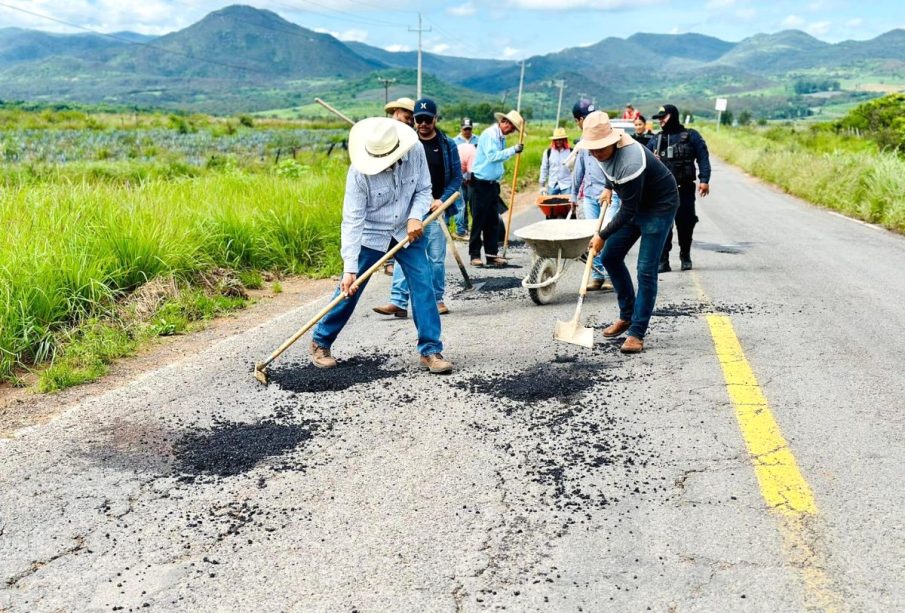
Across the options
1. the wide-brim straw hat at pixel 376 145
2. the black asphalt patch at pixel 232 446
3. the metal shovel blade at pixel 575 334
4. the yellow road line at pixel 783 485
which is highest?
the wide-brim straw hat at pixel 376 145

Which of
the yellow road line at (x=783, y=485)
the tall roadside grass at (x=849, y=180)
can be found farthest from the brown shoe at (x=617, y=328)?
the tall roadside grass at (x=849, y=180)

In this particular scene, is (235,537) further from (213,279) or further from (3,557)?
(213,279)

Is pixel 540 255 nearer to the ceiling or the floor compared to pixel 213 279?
nearer to the ceiling

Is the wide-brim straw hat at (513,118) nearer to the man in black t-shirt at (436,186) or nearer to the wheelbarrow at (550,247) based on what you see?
the man in black t-shirt at (436,186)

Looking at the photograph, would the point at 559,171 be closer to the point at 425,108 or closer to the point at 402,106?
the point at 425,108

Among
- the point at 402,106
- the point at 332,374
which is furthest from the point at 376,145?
the point at 332,374

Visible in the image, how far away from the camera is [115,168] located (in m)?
20.5

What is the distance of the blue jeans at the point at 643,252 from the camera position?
5.66 m

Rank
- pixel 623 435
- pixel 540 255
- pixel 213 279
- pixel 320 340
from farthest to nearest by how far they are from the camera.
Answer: pixel 213 279
pixel 540 255
pixel 320 340
pixel 623 435

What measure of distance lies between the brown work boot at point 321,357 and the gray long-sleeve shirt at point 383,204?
26.1 inches

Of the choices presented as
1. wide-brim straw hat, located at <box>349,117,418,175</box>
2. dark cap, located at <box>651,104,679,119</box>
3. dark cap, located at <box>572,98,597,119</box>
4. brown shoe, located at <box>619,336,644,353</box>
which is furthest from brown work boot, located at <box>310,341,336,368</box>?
dark cap, located at <box>651,104,679,119</box>

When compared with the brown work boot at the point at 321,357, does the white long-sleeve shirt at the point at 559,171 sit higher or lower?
higher

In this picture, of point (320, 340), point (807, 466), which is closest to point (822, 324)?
point (807, 466)

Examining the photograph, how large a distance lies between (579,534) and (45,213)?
6471mm
